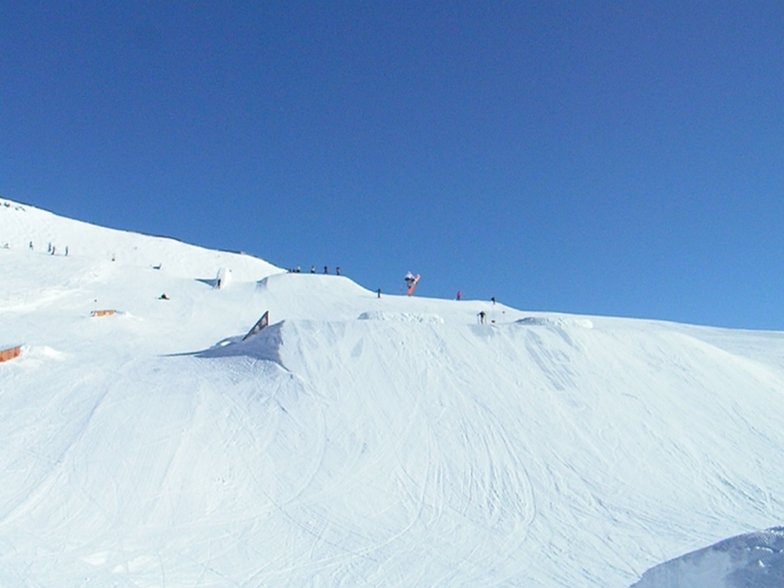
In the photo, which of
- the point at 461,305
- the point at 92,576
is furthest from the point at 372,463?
the point at 461,305

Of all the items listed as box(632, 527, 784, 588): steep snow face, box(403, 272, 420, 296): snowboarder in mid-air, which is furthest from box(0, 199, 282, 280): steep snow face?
box(632, 527, 784, 588): steep snow face

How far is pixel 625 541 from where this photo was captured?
8.95 metres

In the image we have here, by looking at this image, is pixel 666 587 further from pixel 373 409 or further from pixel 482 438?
pixel 373 409

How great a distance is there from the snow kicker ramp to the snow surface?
46 mm

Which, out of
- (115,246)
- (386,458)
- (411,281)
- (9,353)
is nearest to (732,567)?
(386,458)

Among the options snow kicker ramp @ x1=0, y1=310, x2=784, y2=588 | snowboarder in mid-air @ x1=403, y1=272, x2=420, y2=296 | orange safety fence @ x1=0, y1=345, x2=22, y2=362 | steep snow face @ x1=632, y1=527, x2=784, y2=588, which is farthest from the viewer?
snowboarder in mid-air @ x1=403, y1=272, x2=420, y2=296

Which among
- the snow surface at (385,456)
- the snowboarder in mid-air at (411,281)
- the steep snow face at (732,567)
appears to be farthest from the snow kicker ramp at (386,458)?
the snowboarder in mid-air at (411,281)

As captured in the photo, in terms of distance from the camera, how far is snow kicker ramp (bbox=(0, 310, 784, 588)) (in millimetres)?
8141

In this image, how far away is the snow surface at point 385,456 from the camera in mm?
8156

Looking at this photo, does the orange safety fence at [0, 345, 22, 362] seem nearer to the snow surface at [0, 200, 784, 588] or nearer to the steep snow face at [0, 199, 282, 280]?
the snow surface at [0, 200, 784, 588]

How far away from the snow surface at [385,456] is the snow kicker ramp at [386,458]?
0.15ft

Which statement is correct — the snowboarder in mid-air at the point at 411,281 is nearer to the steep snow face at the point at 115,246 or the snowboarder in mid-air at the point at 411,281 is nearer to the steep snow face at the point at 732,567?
the steep snow face at the point at 115,246

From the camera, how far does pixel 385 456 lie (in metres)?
11.6

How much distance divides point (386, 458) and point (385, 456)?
0.27 feet
